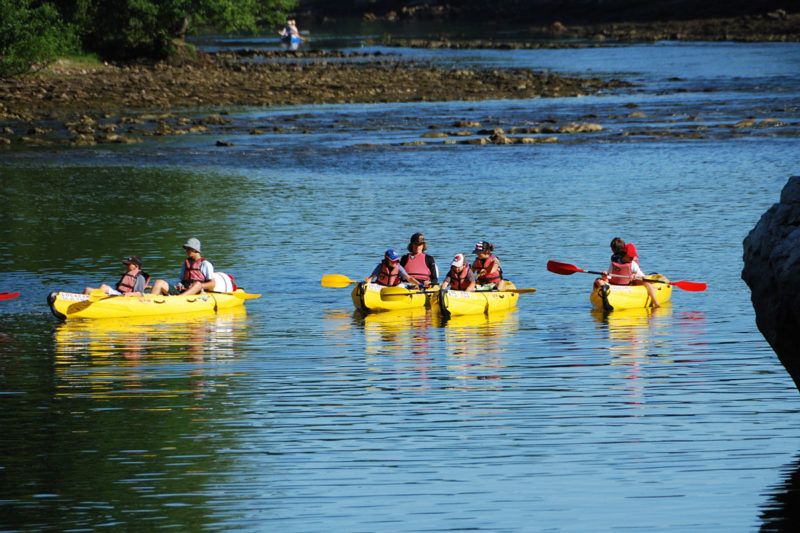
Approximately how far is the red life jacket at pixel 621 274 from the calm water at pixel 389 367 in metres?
0.78

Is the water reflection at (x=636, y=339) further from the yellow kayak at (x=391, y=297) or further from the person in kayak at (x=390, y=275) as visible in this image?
the person in kayak at (x=390, y=275)

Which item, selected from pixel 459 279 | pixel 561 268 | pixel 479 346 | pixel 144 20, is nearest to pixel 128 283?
pixel 459 279

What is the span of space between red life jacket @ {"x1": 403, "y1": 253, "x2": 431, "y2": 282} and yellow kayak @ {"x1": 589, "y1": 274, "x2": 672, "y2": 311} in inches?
114

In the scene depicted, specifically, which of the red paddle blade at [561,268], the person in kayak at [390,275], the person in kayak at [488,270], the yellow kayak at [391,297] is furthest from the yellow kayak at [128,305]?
the red paddle blade at [561,268]

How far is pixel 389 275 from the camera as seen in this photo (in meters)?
25.9

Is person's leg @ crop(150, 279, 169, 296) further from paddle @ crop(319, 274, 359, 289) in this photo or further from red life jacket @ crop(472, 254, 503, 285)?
red life jacket @ crop(472, 254, 503, 285)

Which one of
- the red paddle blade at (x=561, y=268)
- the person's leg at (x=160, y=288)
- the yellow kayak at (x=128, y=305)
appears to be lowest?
the yellow kayak at (x=128, y=305)

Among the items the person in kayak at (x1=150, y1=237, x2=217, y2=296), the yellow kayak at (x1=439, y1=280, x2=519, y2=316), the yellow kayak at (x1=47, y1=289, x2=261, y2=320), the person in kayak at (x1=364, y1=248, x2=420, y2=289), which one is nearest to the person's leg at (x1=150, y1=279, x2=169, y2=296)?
the person in kayak at (x1=150, y1=237, x2=217, y2=296)

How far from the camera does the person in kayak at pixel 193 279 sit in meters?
25.6

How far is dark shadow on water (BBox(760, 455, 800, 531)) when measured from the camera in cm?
1338

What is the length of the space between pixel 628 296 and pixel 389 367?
614 cm

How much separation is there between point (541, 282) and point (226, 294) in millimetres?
6551

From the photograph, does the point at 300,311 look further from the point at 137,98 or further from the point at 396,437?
→ the point at 137,98

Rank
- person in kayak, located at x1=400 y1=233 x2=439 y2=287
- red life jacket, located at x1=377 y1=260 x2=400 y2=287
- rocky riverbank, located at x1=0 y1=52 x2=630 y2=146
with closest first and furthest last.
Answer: red life jacket, located at x1=377 y1=260 x2=400 y2=287 → person in kayak, located at x1=400 y1=233 x2=439 y2=287 → rocky riverbank, located at x1=0 y1=52 x2=630 y2=146
